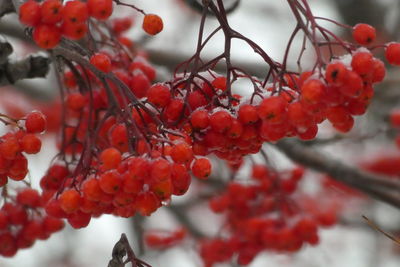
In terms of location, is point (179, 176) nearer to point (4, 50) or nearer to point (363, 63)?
point (363, 63)

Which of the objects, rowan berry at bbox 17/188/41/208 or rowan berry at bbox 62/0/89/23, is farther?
rowan berry at bbox 17/188/41/208

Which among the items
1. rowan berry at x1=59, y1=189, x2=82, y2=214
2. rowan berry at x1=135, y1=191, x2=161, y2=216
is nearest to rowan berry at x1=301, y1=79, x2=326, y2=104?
rowan berry at x1=135, y1=191, x2=161, y2=216

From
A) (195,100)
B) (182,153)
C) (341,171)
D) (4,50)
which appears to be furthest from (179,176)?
(341,171)

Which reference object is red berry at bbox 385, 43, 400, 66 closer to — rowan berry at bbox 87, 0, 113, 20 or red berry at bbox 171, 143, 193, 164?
red berry at bbox 171, 143, 193, 164

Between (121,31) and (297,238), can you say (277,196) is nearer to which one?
(297,238)

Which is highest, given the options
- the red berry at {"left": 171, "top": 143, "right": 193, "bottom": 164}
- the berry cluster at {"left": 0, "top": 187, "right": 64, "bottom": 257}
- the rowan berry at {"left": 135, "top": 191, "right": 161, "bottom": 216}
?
the red berry at {"left": 171, "top": 143, "right": 193, "bottom": 164}

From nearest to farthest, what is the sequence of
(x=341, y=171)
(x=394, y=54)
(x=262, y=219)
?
1. (x=394, y=54)
2. (x=262, y=219)
3. (x=341, y=171)

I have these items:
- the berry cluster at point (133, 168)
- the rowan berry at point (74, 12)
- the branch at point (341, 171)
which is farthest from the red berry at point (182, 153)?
the branch at point (341, 171)
